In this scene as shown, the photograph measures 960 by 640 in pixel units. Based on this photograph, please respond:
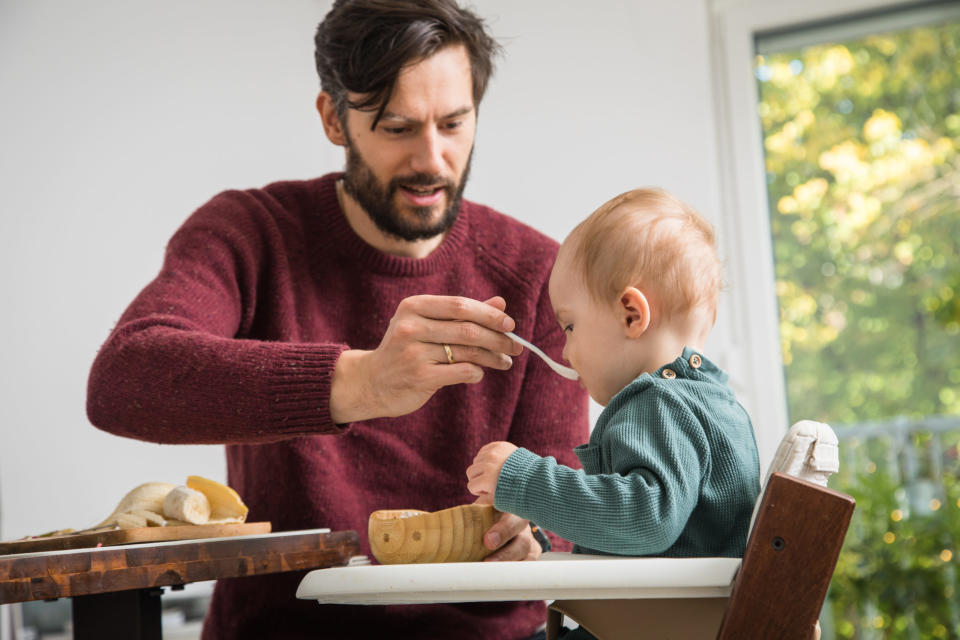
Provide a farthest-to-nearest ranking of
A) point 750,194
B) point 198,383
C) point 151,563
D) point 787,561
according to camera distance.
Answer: point 750,194 → point 198,383 → point 151,563 → point 787,561

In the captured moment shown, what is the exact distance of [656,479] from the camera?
803mm

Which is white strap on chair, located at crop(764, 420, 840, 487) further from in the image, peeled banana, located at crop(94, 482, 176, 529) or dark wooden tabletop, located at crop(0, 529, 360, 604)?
peeled banana, located at crop(94, 482, 176, 529)

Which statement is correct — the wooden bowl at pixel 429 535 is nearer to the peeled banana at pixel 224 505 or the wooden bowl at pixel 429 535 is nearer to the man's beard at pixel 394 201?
the peeled banana at pixel 224 505

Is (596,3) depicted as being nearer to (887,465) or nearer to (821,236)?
(821,236)

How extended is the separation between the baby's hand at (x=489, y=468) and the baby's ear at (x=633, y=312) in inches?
7.0

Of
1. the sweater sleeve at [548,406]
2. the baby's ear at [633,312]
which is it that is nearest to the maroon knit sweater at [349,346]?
the sweater sleeve at [548,406]

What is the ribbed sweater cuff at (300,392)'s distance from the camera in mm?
957

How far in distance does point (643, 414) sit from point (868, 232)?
7.91 ft

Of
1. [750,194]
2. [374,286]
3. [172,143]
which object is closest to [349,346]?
[374,286]

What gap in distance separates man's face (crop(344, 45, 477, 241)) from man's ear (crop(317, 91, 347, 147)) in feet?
0.14

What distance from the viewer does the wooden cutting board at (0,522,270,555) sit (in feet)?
2.65

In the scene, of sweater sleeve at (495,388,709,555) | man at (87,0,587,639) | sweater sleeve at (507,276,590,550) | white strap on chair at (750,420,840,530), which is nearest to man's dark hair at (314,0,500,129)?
man at (87,0,587,639)

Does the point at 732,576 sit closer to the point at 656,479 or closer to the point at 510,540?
the point at 656,479

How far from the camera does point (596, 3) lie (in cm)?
298
